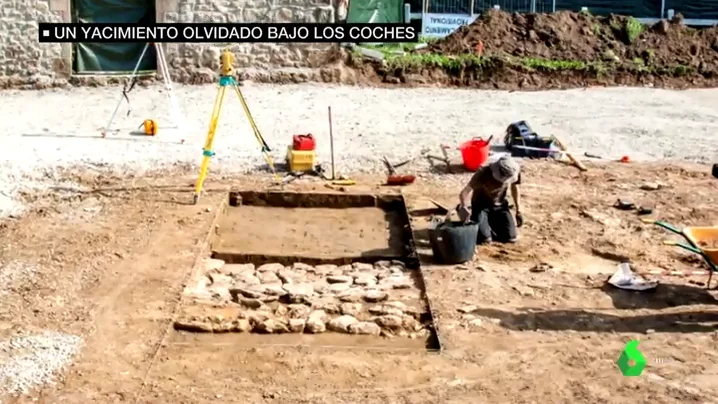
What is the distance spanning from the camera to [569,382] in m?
7.69

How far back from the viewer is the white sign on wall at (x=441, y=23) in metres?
25.3

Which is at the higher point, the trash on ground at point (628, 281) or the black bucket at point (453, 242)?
the black bucket at point (453, 242)

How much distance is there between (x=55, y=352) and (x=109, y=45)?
1228 centimetres

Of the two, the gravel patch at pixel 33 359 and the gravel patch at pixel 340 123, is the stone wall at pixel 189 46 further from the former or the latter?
the gravel patch at pixel 33 359

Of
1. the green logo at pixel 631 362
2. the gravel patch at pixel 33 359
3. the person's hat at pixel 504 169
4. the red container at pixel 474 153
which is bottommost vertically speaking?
the gravel patch at pixel 33 359

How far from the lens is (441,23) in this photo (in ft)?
83.6

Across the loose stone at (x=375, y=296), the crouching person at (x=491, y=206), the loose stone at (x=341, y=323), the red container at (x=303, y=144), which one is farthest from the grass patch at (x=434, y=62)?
the loose stone at (x=341, y=323)

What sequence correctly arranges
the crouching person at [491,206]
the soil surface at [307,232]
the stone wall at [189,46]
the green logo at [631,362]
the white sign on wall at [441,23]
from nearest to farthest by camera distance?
the green logo at [631,362] < the crouching person at [491,206] < the soil surface at [307,232] < the stone wall at [189,46] < the white sign on wall at [441,23]

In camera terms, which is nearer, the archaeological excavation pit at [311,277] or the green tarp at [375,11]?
the archaeological excavation pit at [311,277]

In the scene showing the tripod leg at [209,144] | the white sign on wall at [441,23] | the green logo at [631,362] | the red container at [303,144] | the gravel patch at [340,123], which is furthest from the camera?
the white sign on wall at [441,23]

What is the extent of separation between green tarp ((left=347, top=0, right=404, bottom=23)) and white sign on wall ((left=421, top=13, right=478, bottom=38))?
2.73 m

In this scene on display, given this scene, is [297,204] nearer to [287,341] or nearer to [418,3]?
[287,341]

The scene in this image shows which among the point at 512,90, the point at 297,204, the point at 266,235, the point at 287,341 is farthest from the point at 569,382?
the point at 512,90
